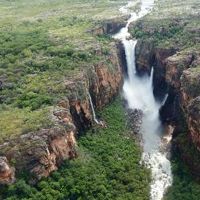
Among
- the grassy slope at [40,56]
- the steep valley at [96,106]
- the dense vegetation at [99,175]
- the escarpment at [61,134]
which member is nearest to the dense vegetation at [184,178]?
the steep valley at [96,106]

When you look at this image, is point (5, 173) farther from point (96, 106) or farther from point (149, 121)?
point (149, 121)

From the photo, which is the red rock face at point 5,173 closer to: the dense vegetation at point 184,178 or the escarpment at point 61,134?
the escarpment at point 61,134

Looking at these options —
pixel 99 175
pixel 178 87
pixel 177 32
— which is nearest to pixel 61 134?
pixel 99 175

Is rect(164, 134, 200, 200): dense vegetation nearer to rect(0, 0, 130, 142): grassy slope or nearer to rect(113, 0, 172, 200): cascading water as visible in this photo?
rect(113, 0, 172, 200): cascading water

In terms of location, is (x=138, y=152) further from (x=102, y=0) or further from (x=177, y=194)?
(x=102, y=0)

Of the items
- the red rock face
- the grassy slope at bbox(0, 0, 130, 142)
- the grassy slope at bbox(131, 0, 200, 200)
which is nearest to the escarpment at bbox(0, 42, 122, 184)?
the red rock face
